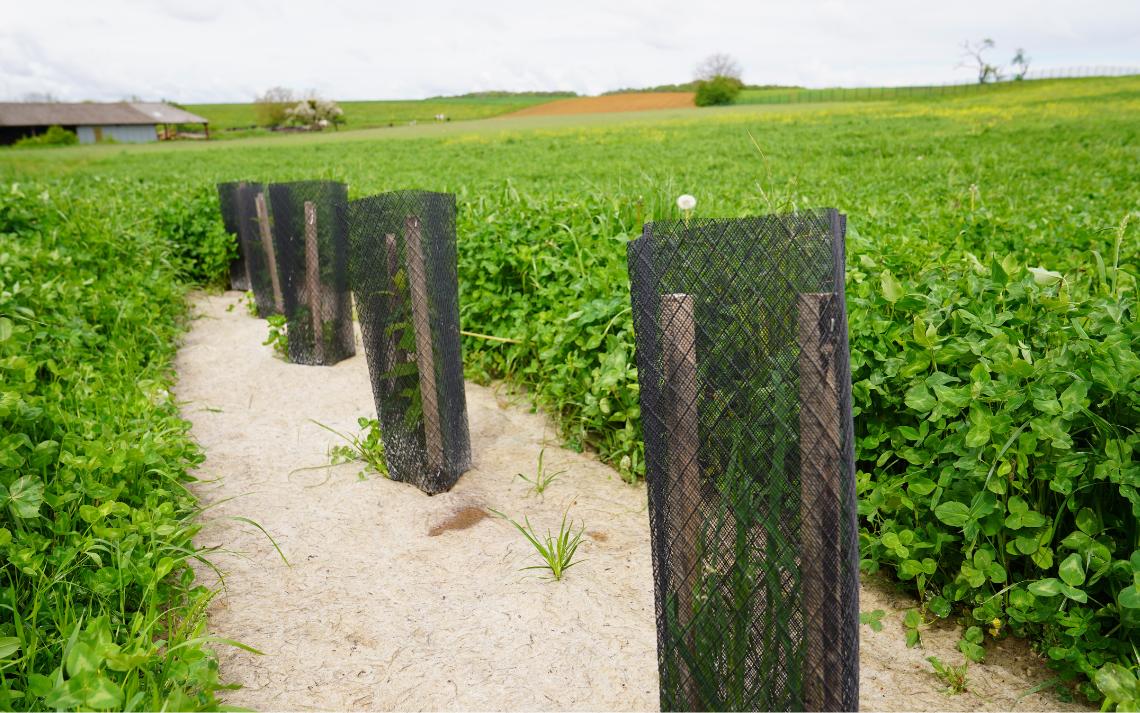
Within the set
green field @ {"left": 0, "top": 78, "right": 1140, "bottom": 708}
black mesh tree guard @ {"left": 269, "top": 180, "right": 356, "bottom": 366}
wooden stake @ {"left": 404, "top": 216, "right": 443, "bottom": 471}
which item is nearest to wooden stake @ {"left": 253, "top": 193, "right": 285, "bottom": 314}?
green field @ {"left": 0, "top": 78, "right": 1140, "bottom": 708}

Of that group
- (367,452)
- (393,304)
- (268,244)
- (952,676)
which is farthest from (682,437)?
(268,244)

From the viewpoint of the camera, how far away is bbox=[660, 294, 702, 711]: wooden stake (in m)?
1.67

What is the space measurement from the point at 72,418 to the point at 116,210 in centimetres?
540

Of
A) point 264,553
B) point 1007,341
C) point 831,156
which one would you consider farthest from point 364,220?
point 831,156

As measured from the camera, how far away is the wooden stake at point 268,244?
633 cm

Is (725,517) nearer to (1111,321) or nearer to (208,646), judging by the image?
(1111,321)

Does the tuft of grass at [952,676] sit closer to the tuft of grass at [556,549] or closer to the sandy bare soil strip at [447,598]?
the sandy bare soil strip at [447,598]

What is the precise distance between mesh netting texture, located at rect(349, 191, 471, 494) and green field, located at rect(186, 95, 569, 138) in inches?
2132

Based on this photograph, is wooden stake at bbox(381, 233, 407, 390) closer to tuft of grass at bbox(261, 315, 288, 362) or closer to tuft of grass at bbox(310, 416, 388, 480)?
tuft of grass at bbox(310, 416, 388, 480)

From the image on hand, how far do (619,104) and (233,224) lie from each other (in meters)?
50.1

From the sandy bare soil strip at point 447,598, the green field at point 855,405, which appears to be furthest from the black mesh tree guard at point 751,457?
the green field at point 855,405

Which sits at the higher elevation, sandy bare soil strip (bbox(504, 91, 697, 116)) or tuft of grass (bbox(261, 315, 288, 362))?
sandy bare soil strip (bbox(504, 91, 697, 116))

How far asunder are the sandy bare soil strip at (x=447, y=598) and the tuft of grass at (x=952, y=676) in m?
0.02

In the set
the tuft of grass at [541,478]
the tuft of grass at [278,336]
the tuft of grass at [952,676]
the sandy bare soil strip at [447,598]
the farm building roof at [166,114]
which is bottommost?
the tuft of grass at [952,676]
